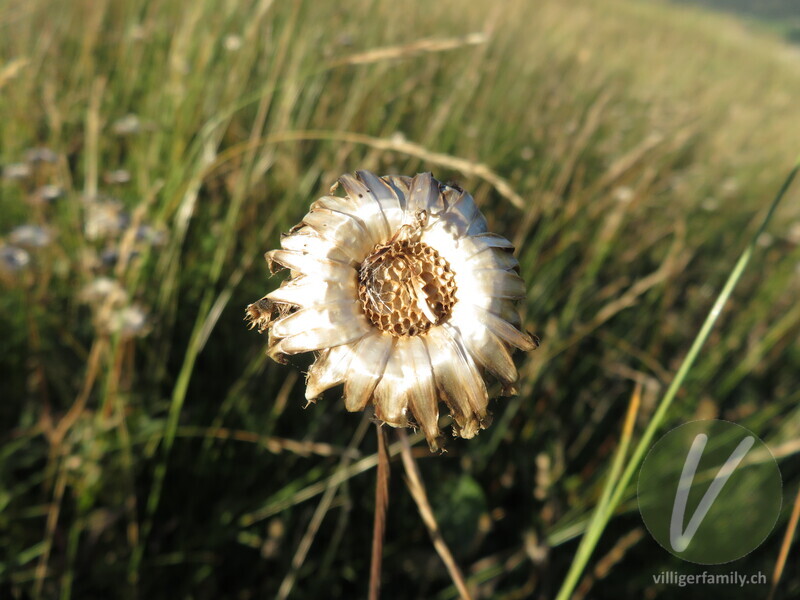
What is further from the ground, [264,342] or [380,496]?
[380,496]

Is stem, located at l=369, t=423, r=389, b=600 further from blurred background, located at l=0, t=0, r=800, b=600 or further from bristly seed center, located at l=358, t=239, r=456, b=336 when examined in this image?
blurred background, located at l=0, t=0, r=800, b=600

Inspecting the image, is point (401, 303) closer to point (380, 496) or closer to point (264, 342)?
point (380, 496)

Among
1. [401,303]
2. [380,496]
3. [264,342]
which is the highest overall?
[401,303]

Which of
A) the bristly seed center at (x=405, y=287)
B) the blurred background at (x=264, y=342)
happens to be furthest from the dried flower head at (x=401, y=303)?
the blurred background at (x=264, y=342)

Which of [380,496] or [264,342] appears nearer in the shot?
[380,496]

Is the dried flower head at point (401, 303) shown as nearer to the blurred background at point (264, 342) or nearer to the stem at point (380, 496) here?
the stem at point (380, 496)

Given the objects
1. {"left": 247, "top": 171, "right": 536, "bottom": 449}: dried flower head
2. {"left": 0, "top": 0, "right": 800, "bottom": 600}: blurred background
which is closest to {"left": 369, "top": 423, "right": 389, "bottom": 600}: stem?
{"left": 247, "top": 171, "right": 536, "bottom": 449}: dried flower head

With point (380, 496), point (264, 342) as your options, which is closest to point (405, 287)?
point (380, 496)

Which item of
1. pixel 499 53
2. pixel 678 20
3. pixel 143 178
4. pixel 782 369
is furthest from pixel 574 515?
pixel 678 20

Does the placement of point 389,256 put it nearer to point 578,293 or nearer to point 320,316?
point 320,316
